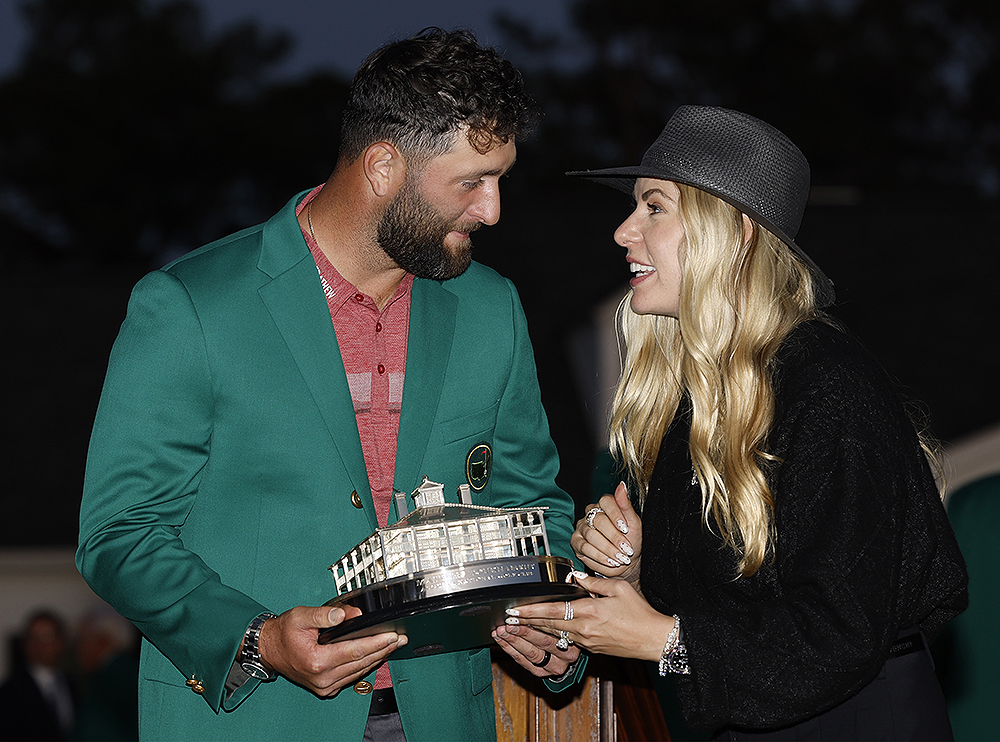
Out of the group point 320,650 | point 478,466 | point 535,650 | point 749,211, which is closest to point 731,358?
point 749,211

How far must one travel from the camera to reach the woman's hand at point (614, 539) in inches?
145

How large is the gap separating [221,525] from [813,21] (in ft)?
171

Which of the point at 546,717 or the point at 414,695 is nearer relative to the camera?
the point at 414,695

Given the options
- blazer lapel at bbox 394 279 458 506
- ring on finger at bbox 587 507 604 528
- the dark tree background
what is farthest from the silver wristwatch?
the dark tree background

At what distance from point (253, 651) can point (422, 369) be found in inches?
37.4

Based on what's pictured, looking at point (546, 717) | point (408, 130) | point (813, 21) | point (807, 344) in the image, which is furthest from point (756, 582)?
point (813, 21)

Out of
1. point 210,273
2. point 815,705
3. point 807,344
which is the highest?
point 210,273

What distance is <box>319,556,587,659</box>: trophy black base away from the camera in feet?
9.15

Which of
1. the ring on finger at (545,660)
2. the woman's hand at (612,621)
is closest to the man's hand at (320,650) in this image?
the woman's hand at (612,621)

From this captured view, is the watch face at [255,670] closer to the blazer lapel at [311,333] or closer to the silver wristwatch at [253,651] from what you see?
the silver wristwatch at [253,651]

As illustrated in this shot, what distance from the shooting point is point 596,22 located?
176 ft

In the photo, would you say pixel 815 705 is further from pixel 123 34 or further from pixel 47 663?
pixel 123 34

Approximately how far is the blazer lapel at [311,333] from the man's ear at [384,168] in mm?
283

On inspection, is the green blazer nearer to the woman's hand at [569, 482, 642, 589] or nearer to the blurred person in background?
the woman's hand at [569, 482, 642, 589]
